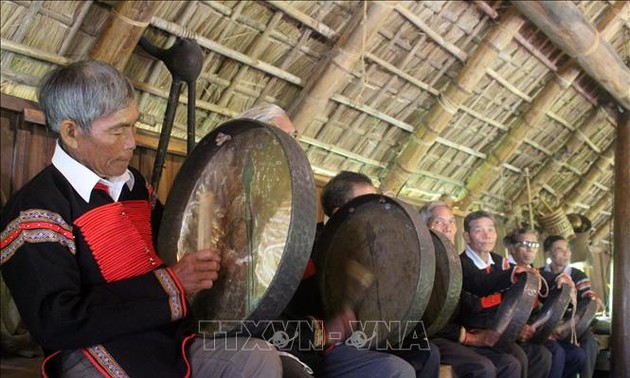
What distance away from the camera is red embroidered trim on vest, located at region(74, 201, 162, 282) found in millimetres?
1496

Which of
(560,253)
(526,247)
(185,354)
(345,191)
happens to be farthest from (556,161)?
(185,354)

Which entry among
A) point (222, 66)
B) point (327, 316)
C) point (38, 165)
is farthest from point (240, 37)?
point (327, 316)

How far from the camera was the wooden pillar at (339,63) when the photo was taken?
3.91m

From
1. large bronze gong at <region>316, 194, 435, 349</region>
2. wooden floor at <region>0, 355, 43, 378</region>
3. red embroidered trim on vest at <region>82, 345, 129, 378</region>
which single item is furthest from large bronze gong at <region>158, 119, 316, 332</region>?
wooden floor at <region>0, 355, 43, 378</region>

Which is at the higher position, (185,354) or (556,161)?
(556,161)

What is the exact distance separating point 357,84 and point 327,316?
2588mm

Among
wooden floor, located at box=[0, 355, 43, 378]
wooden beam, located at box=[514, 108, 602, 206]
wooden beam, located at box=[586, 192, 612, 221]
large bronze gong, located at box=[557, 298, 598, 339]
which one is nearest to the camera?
wooden floor, located at box=[0, 355, 43, 378]

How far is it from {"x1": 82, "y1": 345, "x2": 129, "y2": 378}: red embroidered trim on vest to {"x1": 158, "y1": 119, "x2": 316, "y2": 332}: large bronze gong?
29 cm

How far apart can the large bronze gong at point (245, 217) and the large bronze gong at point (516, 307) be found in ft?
5.58

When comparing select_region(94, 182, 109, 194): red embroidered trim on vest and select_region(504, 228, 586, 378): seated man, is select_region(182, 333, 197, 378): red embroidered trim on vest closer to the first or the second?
select_region(94, 182, 109, 194): red embroidered trim on vest

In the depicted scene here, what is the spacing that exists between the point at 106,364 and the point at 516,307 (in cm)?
207

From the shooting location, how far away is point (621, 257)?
5.27 metres

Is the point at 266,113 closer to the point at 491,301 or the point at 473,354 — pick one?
the point at 473,354

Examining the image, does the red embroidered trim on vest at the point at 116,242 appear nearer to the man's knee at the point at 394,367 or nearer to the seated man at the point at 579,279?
the man's knee at the point at 394,367
